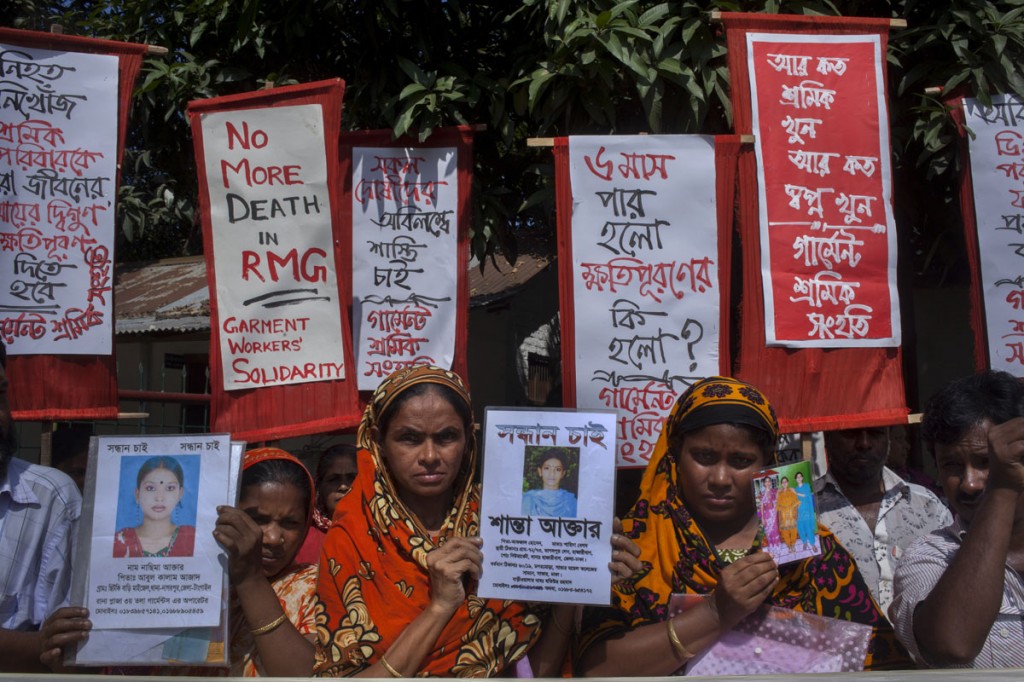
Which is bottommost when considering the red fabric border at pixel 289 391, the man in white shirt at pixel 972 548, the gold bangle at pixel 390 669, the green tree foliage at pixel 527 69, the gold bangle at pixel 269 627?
the gold bangle at pixel 390 669

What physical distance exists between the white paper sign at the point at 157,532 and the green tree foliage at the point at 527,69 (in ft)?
8.04

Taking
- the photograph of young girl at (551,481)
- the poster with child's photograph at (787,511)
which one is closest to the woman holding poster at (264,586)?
the photograph of young girl at (551,481)

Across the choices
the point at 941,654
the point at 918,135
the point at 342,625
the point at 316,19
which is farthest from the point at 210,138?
the point at 941,654

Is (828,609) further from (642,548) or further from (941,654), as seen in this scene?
(642,548)

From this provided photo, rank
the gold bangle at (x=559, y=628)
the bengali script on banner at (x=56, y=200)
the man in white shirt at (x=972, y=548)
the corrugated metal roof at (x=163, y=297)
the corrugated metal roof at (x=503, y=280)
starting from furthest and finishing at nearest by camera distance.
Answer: the corrugated metal roof at (x=503, y=280) < the corrugated metal roof at (x=163, y=297) < the bengali script on banner at (x=56, y=200) < the gold bangle at (x=559, y=628) < the man in white shirt at (x=972, y=548)

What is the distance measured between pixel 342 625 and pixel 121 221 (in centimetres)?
613

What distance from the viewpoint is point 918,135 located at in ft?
14.6

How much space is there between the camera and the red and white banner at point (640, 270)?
13.1ft

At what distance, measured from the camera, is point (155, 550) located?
218cm

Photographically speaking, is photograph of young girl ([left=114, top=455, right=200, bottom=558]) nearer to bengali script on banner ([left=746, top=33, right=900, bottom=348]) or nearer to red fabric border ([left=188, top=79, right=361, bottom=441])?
red fabric border ([left=188, top=79, right=361, bottom=441])

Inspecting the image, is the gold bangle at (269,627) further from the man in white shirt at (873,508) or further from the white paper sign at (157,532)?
the man in white shirt at (873,508)

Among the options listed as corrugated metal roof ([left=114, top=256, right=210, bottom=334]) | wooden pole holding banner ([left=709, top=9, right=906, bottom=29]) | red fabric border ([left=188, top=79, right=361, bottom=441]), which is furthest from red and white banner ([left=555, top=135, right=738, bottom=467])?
corrugated metal roof ([left=114, top=256, right=210, bottom=334])

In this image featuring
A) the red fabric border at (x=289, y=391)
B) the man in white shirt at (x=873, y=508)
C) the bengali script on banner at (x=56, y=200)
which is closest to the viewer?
the man in white shirt at (x=873, y=508)

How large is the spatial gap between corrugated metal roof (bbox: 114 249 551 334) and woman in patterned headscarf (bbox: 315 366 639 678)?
6081 millimetres
